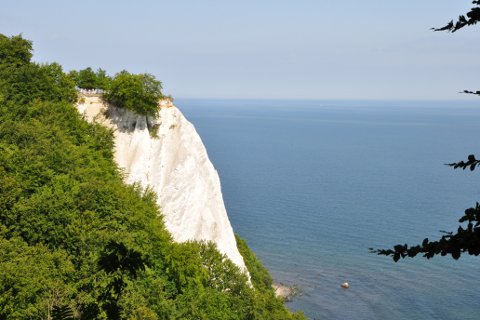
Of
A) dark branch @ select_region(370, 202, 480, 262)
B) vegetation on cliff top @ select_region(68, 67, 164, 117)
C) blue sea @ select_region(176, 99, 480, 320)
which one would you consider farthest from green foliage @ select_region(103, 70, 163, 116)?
dark branch @ select_region(370, 202, 480, 262)

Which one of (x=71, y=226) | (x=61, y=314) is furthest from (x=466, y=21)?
(x=71, y=226)

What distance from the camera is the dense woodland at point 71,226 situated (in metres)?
28.5

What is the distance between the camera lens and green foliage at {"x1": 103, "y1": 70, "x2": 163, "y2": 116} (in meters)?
48.9

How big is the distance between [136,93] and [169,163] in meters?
7.35

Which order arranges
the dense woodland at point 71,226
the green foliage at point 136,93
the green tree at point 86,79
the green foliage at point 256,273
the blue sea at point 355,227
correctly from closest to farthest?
the dense woodland at point 71,226 < the green foliage at point 136,93 < the green tree at point 86,79 < the green foliage at point 256,273 < the blue sea at point 355,227

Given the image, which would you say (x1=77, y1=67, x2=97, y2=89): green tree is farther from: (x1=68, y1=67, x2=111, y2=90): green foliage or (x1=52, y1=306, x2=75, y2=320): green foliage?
(x1=52, y1=306, x2=75, y2=320): green foliage

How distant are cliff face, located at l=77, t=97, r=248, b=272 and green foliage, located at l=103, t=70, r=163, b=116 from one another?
94cm

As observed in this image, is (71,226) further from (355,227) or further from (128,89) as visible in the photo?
(355,227)

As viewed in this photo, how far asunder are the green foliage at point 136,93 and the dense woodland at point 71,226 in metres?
0.39

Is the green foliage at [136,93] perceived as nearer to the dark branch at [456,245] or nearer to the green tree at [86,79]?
the green tree at [86,79]

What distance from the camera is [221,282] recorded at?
142 feet

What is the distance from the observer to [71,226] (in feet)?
106

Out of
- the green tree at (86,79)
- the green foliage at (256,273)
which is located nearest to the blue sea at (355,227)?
the green foliage at (256,273)

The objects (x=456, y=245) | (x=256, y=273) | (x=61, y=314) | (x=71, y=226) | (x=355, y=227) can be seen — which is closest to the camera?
(x=456, y=245)
